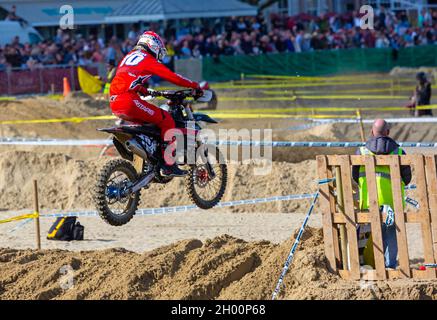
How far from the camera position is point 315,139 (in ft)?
61.2

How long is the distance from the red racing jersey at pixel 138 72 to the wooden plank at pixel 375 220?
7.68 feet

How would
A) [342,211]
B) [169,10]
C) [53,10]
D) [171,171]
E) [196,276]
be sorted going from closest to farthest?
1. [196,276]
2. [342,211]
3. [171,171]
4. [169,10]
5. [53,10]

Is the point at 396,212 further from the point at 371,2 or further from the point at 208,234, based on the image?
the point at 371,2

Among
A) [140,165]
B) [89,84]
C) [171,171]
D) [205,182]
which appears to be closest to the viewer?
[140,165]

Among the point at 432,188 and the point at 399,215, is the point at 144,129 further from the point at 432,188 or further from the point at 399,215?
the point at 432,188

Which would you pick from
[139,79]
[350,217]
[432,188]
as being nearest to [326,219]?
[350,217]

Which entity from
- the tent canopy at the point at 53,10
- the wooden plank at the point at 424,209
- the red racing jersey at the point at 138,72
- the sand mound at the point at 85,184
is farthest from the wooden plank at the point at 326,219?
the tent canopy at the point at 53,10

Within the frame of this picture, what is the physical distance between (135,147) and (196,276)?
6.11 feet

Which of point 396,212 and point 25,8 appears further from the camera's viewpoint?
point 25,8

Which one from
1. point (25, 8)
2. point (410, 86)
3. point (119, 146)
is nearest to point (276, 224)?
point (119, 146)

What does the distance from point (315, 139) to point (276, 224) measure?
15.4 ft

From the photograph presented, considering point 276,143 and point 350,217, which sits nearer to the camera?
point 350,217

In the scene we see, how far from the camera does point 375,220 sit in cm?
934
